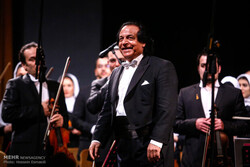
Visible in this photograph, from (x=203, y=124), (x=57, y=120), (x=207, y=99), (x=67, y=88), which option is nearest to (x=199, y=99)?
(x=207, y=99)

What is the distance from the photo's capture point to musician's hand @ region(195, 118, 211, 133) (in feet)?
10.9

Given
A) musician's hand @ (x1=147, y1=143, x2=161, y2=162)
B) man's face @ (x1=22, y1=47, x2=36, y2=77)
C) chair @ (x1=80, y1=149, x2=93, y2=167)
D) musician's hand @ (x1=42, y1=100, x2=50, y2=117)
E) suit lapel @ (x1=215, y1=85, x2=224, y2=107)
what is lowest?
chair @ (x1=80, y1=149, x2=93, y2=167)

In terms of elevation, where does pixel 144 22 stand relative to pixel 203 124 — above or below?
above

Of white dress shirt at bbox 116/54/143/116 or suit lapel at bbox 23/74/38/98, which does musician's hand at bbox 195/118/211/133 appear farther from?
suit lapel at bbox 23/74/38/98

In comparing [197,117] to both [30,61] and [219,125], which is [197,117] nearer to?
[219,125]

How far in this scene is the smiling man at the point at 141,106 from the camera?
249cm

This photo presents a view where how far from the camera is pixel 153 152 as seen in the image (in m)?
2.39

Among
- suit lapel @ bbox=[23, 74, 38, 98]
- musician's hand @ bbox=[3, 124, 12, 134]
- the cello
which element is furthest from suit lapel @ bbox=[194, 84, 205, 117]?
musician's hand @ bbox=[3, 124, 12, 134]

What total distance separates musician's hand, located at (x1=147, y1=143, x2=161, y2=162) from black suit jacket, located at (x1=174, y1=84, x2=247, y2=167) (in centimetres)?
109

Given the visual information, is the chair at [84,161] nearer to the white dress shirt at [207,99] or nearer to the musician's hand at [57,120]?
the musician's hand at [57,120]

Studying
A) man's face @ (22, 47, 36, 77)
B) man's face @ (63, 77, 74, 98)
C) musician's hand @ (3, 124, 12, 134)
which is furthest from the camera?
man's face @ (63, 77, 74, 98)

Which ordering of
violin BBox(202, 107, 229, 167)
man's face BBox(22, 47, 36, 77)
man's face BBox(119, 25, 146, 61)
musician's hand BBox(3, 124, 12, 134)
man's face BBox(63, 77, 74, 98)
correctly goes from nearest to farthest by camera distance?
man's face BBox(119, 25, 146, 61), violin BBox(202, 107, 229, 167), man's face BBox(22, 47, 36, 77), musician's hand BBox(3, 124, 12, 134), man's face BBox(63, 77, 74, 98)

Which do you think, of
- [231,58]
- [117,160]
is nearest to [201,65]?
[117,160]

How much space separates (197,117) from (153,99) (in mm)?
1115
